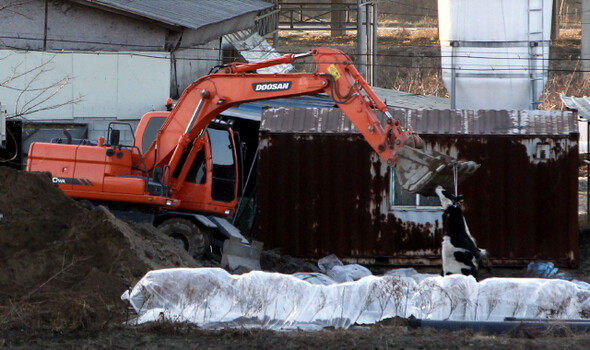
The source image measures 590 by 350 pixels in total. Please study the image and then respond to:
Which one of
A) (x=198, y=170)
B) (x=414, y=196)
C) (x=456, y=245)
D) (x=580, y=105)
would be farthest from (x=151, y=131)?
(x=580, y=105)

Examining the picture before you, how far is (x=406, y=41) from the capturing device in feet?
154

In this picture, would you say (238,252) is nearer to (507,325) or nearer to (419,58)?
(507,325)

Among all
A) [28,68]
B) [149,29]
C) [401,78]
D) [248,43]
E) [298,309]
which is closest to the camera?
[298,309]

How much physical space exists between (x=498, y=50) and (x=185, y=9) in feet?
27.0

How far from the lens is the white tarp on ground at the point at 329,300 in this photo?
396 inches

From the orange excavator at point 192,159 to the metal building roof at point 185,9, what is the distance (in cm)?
589

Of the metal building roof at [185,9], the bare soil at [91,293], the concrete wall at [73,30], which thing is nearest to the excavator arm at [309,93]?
the bare soil at [91,293]

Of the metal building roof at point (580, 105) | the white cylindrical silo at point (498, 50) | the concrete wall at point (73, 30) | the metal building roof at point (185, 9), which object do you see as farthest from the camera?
the concrete wall at point (73, 30)

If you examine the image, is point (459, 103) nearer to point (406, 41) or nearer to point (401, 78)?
point (401, 78)

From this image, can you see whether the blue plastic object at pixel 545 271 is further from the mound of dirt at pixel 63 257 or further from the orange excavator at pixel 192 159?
the mound of dirt at pixel 63 257

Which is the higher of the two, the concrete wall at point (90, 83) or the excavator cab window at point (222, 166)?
the concrete wall at point (90, 83)

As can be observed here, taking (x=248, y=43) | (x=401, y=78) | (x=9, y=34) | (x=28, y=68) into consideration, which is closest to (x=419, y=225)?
(x=28, y=68)

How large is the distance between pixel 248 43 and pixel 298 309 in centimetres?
1862

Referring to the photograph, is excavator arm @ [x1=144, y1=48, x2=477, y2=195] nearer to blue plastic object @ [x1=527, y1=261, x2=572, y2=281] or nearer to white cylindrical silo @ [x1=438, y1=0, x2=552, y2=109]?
blue plastic object @ [x1=527, y1=261, x2=572, y2=281]
